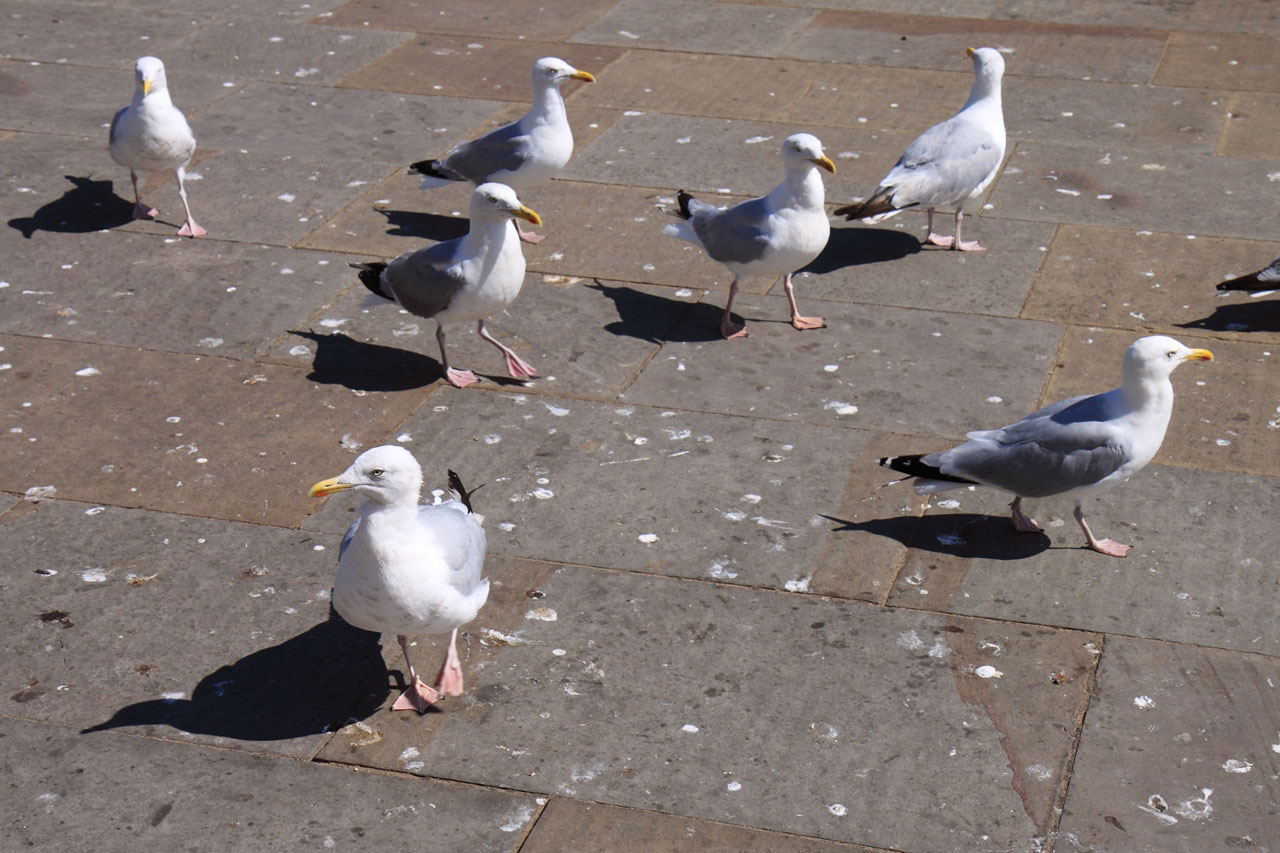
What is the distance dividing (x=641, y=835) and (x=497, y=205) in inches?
134

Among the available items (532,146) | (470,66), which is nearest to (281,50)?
(470,66)

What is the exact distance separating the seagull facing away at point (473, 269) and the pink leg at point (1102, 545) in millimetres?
2846

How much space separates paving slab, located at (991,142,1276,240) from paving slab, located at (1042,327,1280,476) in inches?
64.5

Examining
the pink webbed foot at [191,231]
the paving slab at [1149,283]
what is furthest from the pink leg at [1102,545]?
the pink webbed foot at [191,231]

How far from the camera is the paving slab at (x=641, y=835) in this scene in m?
4.37

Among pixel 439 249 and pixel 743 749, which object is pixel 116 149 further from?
pixel 743 749

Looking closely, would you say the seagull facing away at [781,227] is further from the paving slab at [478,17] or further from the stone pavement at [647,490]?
the paving slab at [478,17]

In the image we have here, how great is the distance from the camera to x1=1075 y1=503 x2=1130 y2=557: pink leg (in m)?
5.74

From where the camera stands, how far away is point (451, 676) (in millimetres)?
5016

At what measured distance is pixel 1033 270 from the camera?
8.34 m

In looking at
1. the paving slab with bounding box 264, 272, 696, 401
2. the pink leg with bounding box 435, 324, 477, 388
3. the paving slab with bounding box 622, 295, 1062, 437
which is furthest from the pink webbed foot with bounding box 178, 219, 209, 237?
the paving slab with bounding box 622, 295, 1062, 437

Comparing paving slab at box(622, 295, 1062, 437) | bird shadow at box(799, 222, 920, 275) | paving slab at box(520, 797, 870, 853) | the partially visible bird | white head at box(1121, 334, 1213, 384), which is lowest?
bird shadow at box(799, 222, 920, 275)

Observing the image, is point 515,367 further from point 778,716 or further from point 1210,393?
point 1210,393

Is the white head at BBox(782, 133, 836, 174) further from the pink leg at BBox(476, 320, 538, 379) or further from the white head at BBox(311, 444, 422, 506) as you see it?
the white head at BBox(311, 444, 422, 506)
